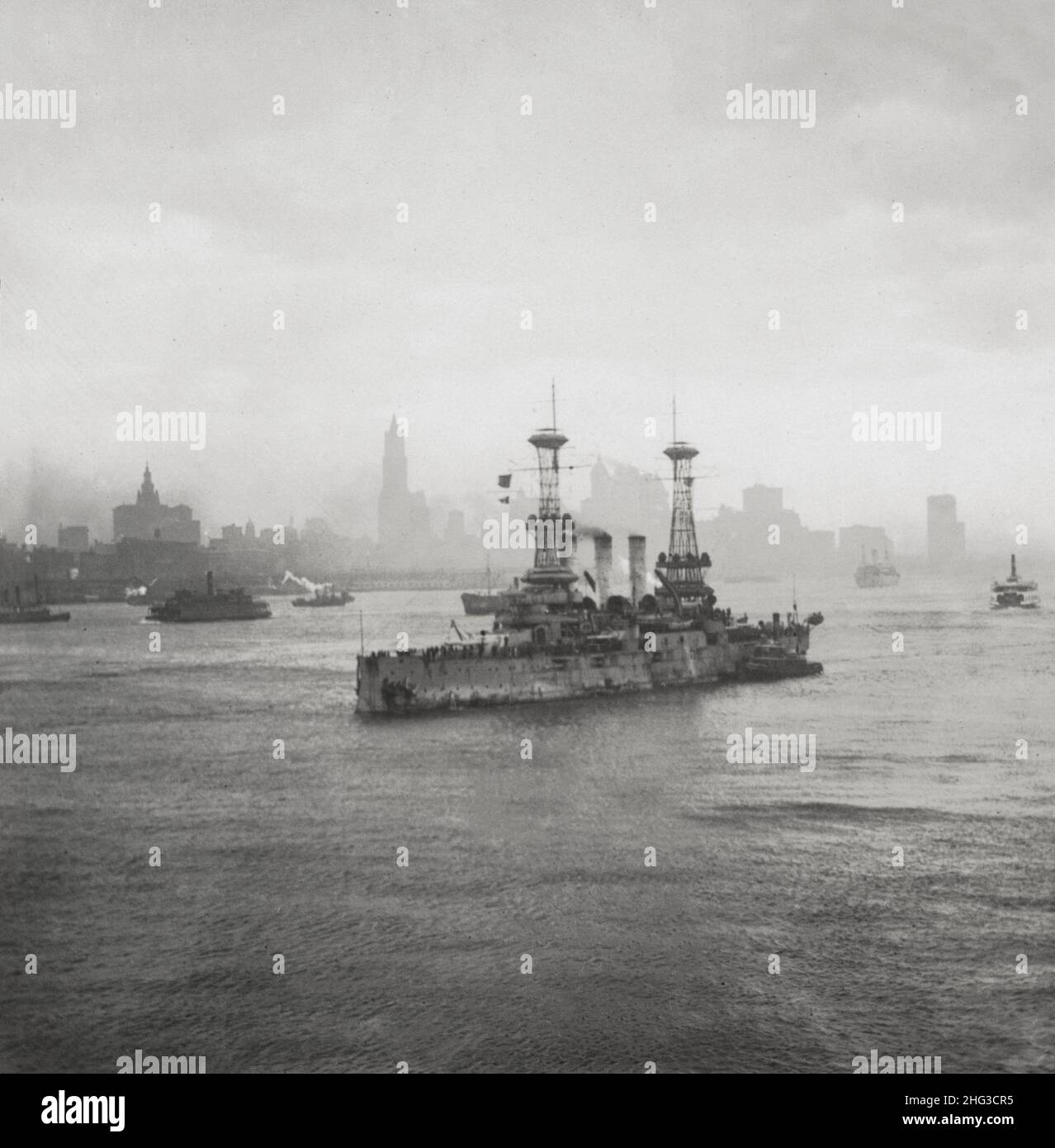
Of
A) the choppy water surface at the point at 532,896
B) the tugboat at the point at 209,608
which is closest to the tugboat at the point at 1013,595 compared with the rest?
the choppy water surface at the point at 532,896

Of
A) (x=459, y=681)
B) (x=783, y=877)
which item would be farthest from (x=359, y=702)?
(x=783, y=877)

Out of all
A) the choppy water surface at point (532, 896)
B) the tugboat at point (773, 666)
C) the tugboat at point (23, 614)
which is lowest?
the choppy water surface at point (532, 896)

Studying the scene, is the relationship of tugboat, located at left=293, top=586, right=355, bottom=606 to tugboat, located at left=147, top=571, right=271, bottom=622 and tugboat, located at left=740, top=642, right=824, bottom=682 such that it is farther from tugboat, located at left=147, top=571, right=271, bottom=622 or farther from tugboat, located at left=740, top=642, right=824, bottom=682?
tugboat, located at left=740, top=642, right=824, bottom=682

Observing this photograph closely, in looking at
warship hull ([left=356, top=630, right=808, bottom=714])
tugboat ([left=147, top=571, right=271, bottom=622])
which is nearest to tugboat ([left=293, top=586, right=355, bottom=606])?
tugboat ([left=147, top=571, right=271, bottom=622])

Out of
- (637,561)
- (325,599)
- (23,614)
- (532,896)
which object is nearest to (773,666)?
(637,561)

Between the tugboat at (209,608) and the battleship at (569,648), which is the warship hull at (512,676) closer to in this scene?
the battleship at (569,648)
